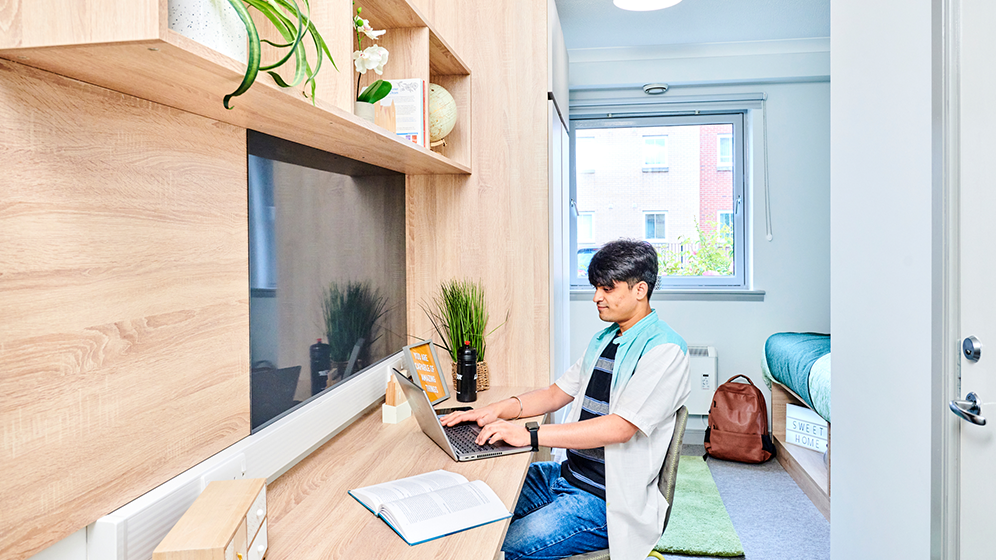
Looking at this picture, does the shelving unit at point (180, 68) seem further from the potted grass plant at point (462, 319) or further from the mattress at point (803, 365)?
the mattress at point (803, 365)

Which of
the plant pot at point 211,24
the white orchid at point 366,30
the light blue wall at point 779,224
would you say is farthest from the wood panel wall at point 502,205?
the light blue wall at point 779,224

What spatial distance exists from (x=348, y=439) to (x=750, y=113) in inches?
132

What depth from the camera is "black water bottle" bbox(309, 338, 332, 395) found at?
5.12 feet

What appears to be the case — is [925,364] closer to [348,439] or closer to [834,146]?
[834,146]

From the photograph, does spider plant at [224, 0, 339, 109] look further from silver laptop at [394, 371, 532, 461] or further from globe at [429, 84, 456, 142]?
globe at [429, 84, 456, 142]

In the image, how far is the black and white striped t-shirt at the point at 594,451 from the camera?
66.3 inches

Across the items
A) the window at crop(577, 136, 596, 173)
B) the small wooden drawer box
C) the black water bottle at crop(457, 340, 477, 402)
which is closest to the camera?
the small wooden drawer box

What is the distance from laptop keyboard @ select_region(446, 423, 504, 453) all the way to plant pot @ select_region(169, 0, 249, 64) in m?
1.04

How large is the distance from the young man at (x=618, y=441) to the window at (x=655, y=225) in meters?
2.47

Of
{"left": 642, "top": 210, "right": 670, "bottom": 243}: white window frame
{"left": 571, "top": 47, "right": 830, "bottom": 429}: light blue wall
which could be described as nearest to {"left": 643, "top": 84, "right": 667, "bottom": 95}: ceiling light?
{"left": 571, "top": 47, "right": 830, "bottom": 429}: light blue wall

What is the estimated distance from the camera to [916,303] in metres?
1.48

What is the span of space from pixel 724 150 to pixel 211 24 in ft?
12.3

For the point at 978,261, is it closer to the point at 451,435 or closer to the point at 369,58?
the point at 451,435

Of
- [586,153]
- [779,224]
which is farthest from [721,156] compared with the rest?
[586,153]
